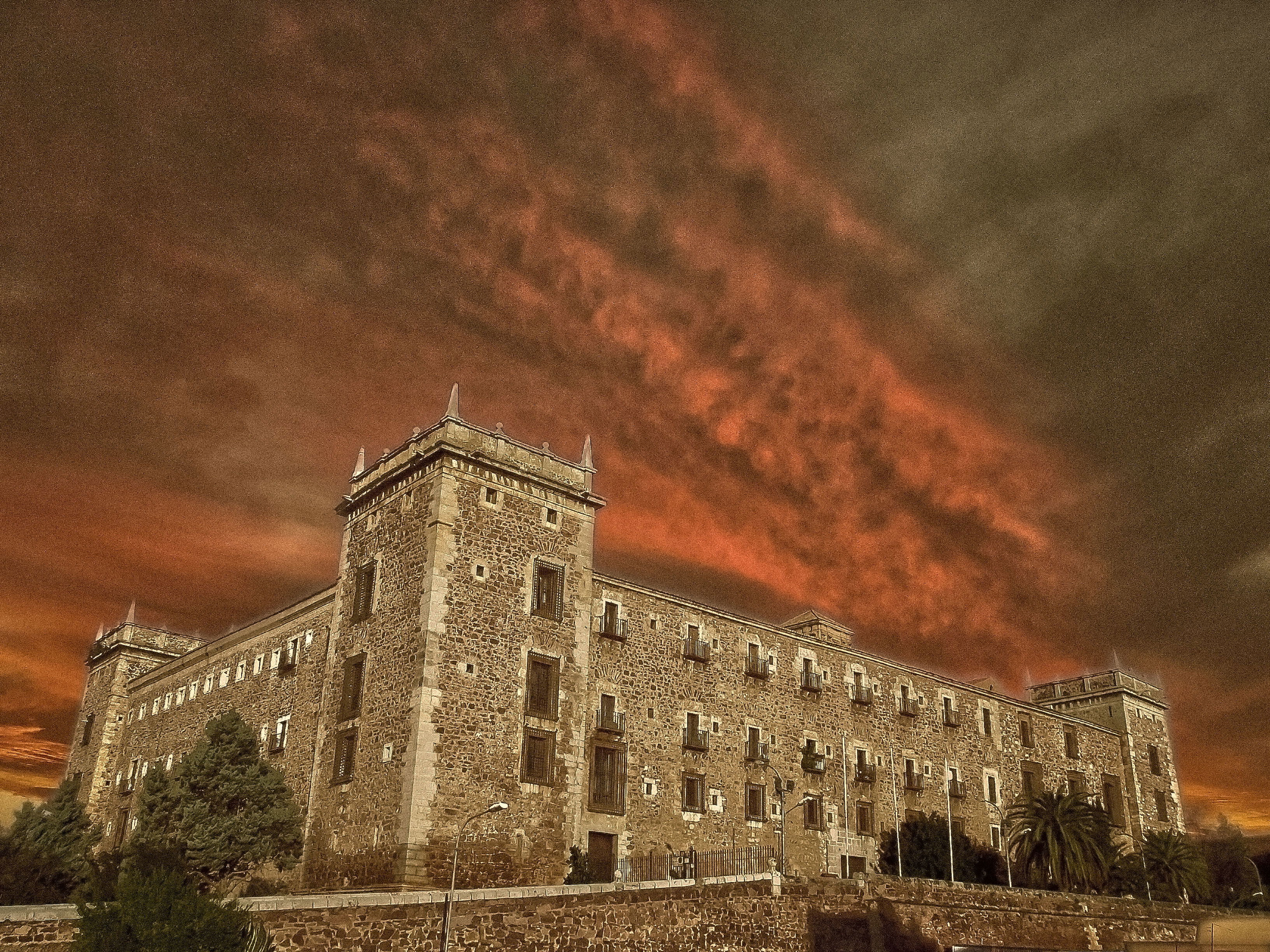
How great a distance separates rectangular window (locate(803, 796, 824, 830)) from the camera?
44219mm

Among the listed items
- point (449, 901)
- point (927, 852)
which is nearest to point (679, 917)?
point (449, 901)

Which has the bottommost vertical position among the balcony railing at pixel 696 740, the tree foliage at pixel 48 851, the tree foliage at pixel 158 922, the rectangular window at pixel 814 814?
the tree foliage at pixel 158 922

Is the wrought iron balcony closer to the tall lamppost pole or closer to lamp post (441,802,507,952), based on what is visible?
the tall lamppost pole

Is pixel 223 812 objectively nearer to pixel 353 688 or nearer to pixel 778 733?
pixel 353 688

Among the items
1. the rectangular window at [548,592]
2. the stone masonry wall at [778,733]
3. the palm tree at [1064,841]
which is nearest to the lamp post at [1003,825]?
the stone masonry wall at [778,733]

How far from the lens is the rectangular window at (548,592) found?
3666cm

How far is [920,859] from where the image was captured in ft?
151

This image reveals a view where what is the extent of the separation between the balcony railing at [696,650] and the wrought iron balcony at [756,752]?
12.5ft

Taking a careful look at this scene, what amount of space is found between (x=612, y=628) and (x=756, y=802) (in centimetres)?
951

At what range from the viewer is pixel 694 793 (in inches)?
1613

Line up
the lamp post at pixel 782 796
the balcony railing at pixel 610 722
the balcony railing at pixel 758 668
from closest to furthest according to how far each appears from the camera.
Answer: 1. the lamp post at pixel 782 796
2. the balcony railing at pixel 610 722
3. the balcony railing at pixel 758 668

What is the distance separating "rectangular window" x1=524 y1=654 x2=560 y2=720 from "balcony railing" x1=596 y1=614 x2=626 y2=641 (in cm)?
379

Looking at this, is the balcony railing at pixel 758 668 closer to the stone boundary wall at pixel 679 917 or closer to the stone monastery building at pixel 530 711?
the stone monastery building at pixel 530 711

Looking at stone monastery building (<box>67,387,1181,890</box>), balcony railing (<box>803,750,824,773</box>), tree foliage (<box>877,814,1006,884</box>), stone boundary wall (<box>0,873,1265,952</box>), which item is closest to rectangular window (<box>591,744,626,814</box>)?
stone monastery building (<box>67,387,1181,890</box>)
